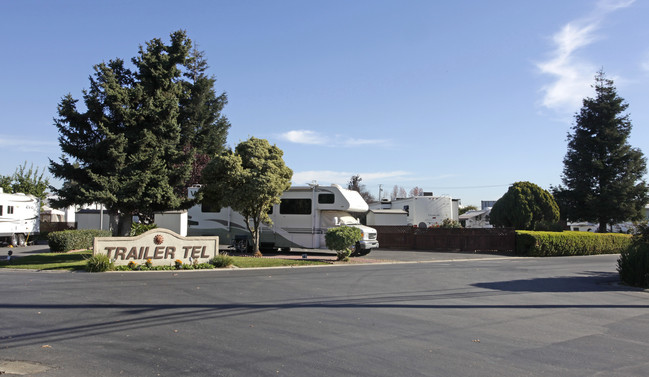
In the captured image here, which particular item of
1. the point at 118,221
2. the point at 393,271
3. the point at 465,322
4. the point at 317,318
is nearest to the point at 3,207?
the point at 118,221

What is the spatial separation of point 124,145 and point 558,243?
23.7 m

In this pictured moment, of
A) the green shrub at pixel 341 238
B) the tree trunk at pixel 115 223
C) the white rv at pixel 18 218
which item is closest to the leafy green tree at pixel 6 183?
the white rv at pixel 18 218

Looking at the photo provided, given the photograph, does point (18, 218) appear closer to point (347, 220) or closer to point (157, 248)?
point (157, 248)

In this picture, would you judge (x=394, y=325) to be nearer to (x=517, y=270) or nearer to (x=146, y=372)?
(x=146, y=372)

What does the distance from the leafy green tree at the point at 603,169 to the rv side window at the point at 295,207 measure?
3031 cm

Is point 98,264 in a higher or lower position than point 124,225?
lower

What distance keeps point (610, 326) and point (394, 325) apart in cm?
378

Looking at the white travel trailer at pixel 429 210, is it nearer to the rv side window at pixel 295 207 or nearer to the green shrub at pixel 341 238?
the rv side window at pixel 295 207

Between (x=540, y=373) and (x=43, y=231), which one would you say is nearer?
(x=540, y=373)

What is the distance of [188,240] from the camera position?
16781mm

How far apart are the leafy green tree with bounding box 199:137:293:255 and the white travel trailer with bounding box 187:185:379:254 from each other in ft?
3.89

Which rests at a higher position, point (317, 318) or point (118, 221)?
point (118, 221)

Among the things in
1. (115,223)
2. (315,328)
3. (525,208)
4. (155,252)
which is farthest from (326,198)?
(525,208)

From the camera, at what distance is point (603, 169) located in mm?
40781
